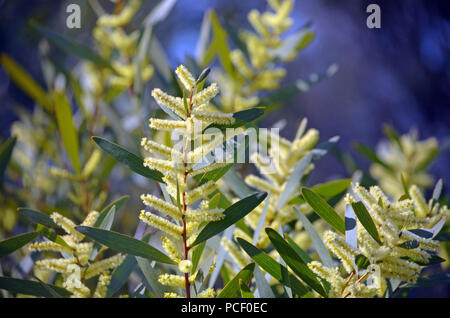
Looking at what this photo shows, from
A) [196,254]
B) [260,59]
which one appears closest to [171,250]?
[196,254]

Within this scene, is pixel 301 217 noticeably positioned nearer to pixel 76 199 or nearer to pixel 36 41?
pixel 76 199

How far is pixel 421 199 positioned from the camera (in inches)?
22.1

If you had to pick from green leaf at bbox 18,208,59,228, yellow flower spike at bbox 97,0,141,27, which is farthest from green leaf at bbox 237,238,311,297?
yellow flower spike at bbox 97,0,141,27

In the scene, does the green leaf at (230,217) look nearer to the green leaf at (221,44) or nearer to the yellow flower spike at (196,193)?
the yellow flower spike at (196,193)

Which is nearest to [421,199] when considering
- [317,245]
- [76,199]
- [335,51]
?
[317,245]

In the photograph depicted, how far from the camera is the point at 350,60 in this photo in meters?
2.67

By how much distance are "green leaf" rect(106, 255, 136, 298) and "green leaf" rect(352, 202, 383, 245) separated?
0.27m

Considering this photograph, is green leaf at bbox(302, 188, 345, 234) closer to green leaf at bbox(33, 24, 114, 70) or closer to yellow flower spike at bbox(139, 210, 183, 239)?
yellow flower spike at bbox(139, 210, 183, 239)

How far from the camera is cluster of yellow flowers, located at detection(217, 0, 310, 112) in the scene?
0.92 m

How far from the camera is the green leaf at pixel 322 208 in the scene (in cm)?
46

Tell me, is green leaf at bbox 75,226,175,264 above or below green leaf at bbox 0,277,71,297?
above

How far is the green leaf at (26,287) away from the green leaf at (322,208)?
293 millimetres
